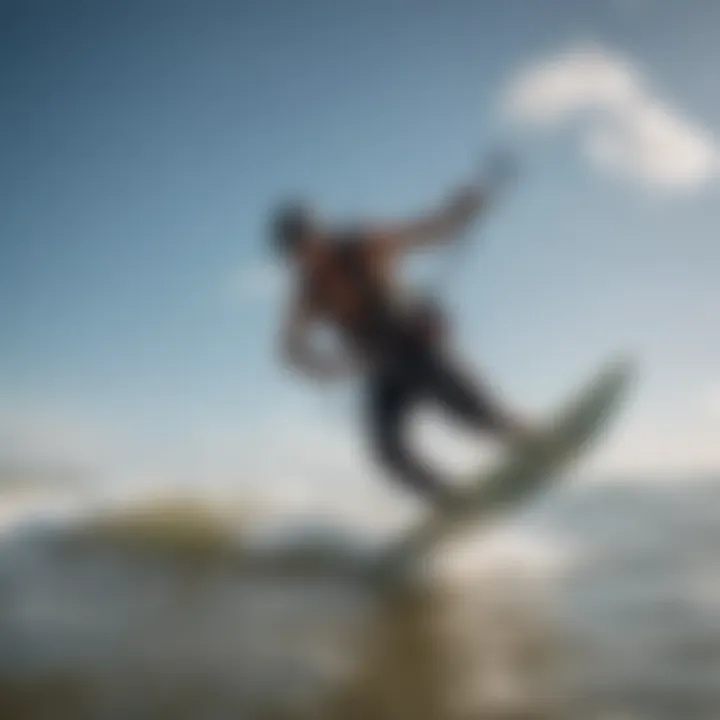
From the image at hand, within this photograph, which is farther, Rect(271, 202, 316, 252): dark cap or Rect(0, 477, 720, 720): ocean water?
Rect(271, 202, 316, 252): dark cap

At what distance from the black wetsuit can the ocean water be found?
18 cm

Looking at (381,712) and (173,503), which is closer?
(381,712)

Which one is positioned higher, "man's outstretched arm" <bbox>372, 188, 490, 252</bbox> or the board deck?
"man's outstretched arm" <bbox>372, 188, 490, 252</bbox>

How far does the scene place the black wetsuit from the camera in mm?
1855

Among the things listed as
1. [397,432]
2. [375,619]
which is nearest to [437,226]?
[397,432]

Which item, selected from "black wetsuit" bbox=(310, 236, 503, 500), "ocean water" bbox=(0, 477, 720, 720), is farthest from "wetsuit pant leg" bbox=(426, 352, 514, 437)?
"ocean water" bbox=(0, 477, 720, 720)

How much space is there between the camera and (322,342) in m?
1.89

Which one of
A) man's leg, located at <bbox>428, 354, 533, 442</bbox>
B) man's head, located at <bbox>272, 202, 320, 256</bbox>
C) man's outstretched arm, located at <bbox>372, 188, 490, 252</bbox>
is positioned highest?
man's head, located at <bbox>272, 202, 320, 256</bbox>

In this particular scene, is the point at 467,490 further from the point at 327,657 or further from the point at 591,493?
the point at 327,657

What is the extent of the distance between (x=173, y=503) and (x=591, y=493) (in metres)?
0.84

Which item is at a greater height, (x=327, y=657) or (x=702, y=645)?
(x=327, y=657)

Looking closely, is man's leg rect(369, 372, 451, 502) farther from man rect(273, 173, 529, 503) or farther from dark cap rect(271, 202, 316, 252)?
dark cap rect(271, 202, 316, 252)

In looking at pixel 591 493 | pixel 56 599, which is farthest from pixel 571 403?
pixel 56 599

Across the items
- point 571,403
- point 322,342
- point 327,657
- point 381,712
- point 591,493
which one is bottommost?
point 381,712
